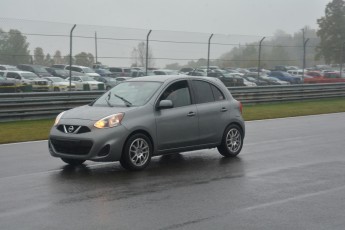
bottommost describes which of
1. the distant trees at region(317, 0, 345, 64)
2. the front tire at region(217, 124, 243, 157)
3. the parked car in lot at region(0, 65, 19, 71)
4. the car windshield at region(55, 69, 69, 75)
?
the front tire at region(217, 124, 243, 157)

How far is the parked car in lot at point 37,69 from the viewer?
2105 cm

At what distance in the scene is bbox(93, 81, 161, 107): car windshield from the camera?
33.2 ft

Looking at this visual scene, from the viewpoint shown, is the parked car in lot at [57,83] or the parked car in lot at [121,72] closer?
the parked car in lot at [57,83]

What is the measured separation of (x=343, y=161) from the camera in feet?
35.4

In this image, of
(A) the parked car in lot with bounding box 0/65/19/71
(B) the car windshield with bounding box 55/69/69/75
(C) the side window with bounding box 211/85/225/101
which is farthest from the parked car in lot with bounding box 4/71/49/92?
(C) the side window with bounding box 211/85/225/101

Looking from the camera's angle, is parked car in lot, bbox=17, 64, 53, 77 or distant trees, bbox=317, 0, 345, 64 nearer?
parked car in lot, bbox=17, 64, 53, 77

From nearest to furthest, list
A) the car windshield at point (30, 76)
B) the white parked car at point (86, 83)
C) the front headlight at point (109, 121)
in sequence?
1. the front headlight at point (109, 121)
2. the car windshield at point (30, 76)
3. the white parked car at point (86, 83)

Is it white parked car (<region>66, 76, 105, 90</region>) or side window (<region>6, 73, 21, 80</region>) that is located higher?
side window (<region>6, 73, 21, 80</region>)

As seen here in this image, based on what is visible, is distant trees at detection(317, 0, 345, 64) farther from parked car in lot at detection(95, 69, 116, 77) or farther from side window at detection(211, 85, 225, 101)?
side window at detection(211, 85, 225, 101)

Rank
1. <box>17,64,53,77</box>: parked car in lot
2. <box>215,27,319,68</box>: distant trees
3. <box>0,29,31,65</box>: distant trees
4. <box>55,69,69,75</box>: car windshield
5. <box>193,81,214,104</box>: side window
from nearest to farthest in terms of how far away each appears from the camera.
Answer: <box>193,81,214,104</box>: side window → <box>0,29,31,65</box>: distant trees → <box>17,64,53,77</box>: parked car in lot → <box>55,69,69,75</box>: car windshield → <box>215,27,319,68</box>: distant trees

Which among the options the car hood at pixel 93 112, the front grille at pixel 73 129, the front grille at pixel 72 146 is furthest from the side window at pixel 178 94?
the front grille at pixel 72 146

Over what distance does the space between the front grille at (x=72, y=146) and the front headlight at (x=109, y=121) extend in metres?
0.32

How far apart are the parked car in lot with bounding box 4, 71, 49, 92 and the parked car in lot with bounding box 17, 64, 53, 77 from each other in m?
0.17

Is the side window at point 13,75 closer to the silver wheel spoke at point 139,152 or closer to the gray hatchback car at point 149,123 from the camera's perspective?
the gray hatchback car at point 149,123
